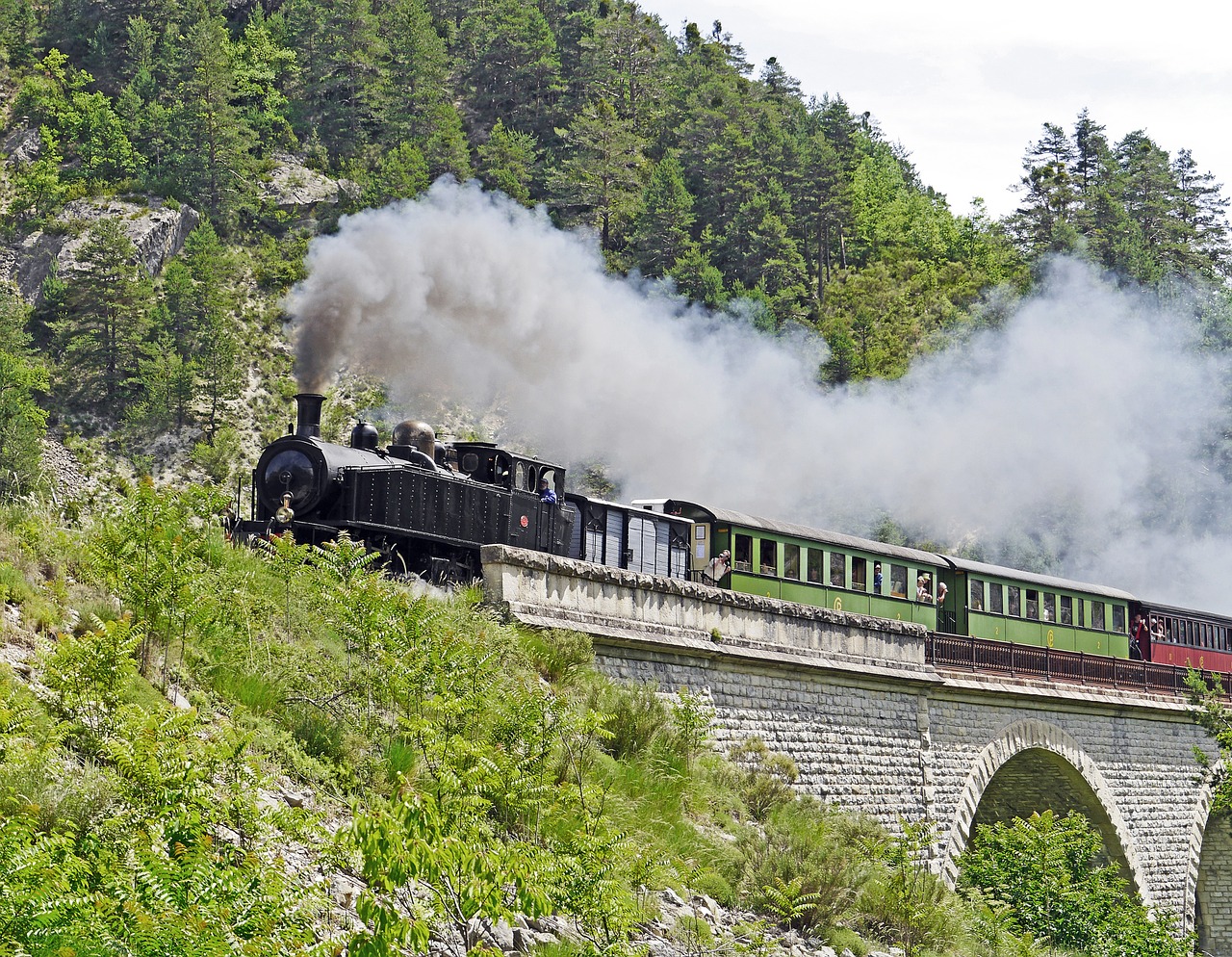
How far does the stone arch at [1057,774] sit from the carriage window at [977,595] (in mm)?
2495

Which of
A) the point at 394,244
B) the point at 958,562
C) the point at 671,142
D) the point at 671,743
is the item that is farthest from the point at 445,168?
the point at 671,743

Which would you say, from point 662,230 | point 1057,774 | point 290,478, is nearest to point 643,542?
point 290,478

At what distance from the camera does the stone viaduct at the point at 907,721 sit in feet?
54.4

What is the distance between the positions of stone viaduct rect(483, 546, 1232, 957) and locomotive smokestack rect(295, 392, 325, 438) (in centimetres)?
469

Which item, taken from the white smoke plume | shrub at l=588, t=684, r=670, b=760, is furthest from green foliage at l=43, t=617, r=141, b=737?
the white smoke plume

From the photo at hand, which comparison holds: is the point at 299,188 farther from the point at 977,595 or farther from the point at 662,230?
the point at 977,595

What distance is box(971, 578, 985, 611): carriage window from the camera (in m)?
26.2

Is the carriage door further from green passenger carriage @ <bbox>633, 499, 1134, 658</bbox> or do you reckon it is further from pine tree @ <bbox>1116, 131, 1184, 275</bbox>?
pine tree @ <bbox>1116, 131, 1184, 275</bbox>

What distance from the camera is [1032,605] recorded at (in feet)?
91.5

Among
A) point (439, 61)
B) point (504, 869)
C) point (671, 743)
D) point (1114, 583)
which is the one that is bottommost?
point (504, 869)

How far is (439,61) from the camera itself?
254 feet

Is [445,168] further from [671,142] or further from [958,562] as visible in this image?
[958,562]

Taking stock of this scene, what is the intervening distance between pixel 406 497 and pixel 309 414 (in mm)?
2696

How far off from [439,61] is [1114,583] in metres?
46.8
